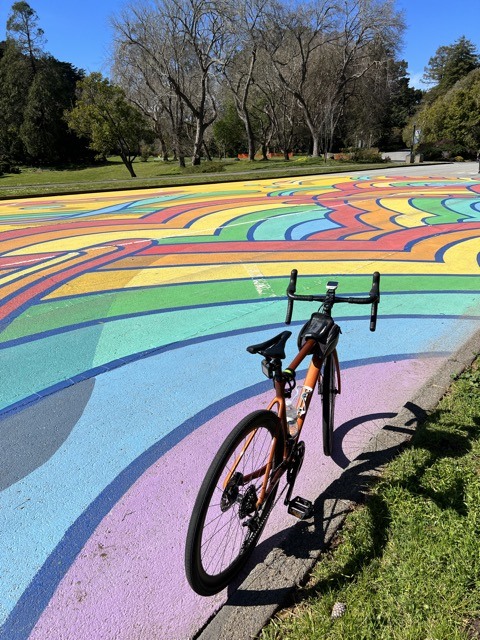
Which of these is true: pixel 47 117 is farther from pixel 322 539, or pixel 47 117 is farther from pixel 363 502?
pixel 322 539

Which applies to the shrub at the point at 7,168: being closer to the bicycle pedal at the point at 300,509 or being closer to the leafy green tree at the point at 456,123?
the leafy green tree at the point at 456,123

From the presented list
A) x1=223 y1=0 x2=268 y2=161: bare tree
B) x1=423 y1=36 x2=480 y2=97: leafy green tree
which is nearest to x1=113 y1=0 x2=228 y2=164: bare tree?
x1=223 y1=0 x2=268 y2=161: bare tree

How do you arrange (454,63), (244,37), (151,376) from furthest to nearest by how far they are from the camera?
1. (454,63)
2. (244,37)
3. (151,376)

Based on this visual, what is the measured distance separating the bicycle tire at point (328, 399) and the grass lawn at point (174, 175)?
21.1 meters

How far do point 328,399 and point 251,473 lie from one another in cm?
95

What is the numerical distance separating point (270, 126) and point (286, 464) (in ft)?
201

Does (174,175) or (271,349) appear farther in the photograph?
(174,175)

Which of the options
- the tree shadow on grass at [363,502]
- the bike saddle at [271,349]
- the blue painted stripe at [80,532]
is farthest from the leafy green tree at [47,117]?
the bike saddle at [271,349]

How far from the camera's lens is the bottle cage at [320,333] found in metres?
2.51

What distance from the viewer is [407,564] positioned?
223 centimetres

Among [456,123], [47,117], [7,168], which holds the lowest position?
[7,168]

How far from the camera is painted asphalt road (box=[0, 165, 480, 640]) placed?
2.36 metres

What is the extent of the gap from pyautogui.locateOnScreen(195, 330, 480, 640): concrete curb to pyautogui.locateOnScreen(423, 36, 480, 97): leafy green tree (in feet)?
296

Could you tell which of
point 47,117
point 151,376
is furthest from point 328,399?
point 47,117
